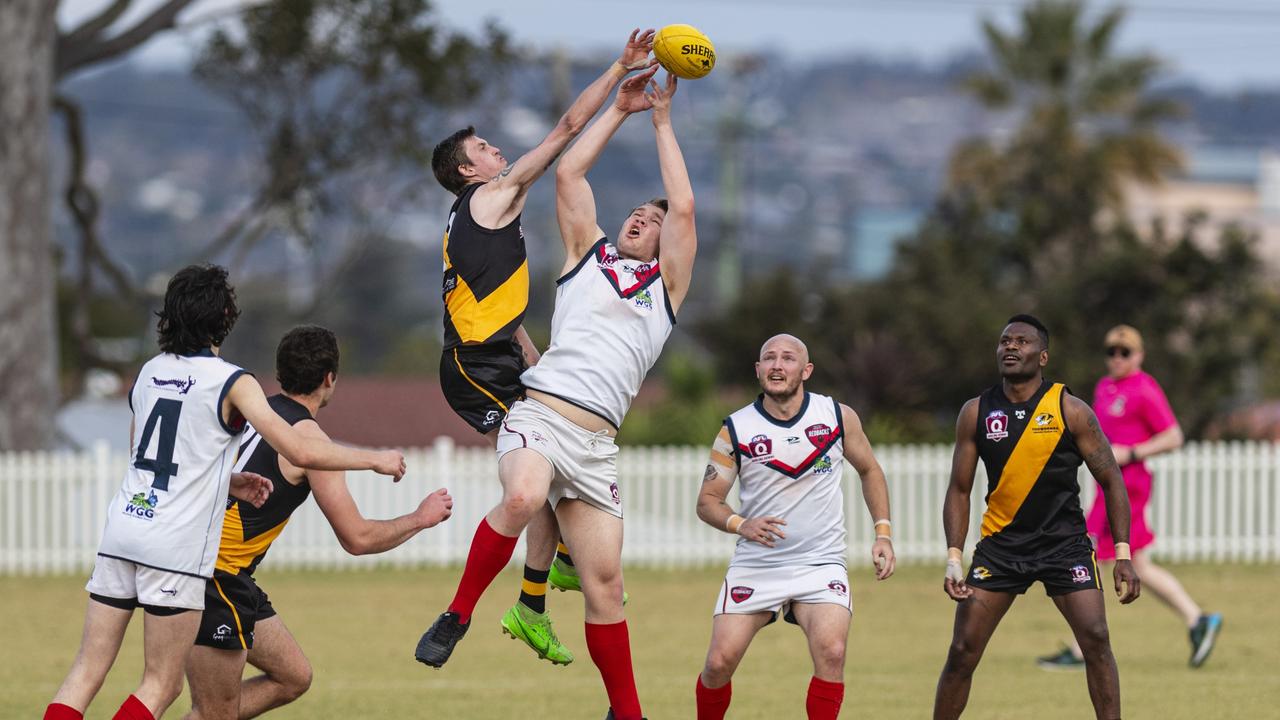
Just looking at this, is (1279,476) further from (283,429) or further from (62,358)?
(62,358)

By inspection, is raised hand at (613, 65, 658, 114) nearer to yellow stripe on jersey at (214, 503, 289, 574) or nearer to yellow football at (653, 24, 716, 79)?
yellow football at (653, 24, 716, 79)

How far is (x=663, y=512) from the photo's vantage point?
20938mm

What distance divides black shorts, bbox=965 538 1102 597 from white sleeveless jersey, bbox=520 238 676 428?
6.55 feet

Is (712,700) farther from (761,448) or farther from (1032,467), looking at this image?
(1032,467)

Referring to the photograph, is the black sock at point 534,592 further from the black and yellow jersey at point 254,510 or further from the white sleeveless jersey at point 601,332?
the black and yellow jersey at point 254,510

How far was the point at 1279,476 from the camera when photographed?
68.9ft

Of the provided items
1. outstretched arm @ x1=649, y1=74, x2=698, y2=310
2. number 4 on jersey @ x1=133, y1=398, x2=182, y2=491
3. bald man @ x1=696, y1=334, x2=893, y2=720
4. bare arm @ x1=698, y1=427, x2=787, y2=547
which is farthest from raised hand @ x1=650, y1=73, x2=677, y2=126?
number 4 on jersey @ x1=133, y1=398, x2=182, y2=491

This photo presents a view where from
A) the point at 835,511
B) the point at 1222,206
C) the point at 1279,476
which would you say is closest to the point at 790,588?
the point at 835,511

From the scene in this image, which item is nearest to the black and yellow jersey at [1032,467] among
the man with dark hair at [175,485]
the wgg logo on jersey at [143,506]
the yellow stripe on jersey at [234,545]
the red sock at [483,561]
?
the red sock at [483,561]

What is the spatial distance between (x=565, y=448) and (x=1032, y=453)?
2.31 meters

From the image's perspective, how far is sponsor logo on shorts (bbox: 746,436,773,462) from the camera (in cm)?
841

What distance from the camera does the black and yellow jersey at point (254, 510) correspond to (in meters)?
7.44

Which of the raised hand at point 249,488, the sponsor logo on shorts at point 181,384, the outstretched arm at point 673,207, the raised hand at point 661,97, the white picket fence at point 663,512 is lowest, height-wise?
the white picket fence at point 663,512

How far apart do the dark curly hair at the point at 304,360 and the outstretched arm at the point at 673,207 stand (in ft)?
5.42
